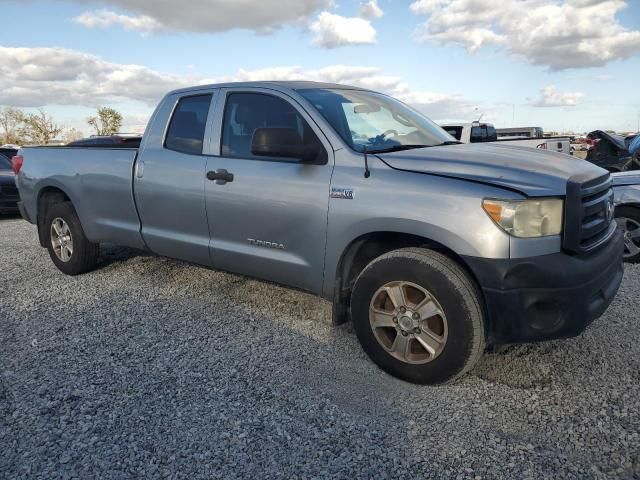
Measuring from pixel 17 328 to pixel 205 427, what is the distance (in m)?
2.30

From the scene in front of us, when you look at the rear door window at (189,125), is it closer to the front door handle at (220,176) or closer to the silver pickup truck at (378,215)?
the silver pickup truck at (378,215)

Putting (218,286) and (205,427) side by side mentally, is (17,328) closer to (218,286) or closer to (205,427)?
(218,286)

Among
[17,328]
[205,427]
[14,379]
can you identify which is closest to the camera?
[205,427]

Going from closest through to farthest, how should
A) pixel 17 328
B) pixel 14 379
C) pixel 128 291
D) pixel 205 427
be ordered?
pixel 205 427 < pixel 14 379 < pixel 17 328 < pixel 128 291

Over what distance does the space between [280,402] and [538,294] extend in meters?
1.55

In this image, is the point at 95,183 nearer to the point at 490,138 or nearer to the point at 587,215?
the point at 587,215

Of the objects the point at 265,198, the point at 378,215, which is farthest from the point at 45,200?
the point at 378,215

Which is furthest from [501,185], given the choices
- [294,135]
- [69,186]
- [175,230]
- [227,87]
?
[69,186]

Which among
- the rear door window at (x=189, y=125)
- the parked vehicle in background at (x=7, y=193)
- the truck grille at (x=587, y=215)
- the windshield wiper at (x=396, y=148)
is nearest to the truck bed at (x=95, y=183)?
the rear door window at (x=189, y=125)

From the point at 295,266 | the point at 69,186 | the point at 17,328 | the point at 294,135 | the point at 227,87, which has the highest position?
the point at 227,87

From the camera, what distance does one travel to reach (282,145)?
3270 mm

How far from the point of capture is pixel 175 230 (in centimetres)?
428

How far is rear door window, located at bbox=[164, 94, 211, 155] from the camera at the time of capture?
4.16 metres

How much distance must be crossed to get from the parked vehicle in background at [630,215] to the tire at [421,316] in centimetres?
381
